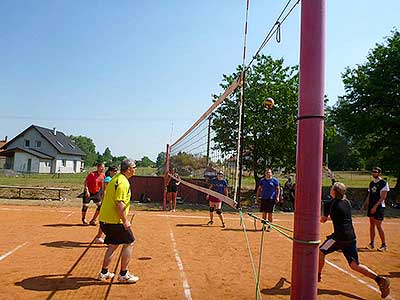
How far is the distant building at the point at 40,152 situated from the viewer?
4566 cm

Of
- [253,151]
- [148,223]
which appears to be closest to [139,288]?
[148,223]

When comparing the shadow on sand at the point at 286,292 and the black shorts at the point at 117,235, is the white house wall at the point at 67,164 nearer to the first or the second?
the black shorts at the point at 117,235

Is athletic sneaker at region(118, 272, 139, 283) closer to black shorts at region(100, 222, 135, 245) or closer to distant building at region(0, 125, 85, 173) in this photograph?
black shorts at region(100, 222, 135, 245)

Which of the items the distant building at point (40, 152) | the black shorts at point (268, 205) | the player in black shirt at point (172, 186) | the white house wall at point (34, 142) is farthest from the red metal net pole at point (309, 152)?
the white house wall at point (34, 142)

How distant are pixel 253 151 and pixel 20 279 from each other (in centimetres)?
1577

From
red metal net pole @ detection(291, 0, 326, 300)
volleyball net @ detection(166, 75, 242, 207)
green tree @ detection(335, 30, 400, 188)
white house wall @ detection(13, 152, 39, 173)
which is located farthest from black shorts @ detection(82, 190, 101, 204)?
white house wall @ detection(13, 152, 39, 173)

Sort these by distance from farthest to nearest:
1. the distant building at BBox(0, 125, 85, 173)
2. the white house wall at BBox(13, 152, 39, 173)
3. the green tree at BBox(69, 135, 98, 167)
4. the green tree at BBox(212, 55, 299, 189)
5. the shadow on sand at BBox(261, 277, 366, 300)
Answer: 1. the green tree at BBox(69, 135, 98, 167)
2. the distant building at BBox(0, 125, 85, 173)
3. the white house wall at BBox(13, 152, 39, 173)
4. the green tree at BBox(212, 55, 299, 189)
5. the shadow on sand at BBox(261, 277, 366, 300)

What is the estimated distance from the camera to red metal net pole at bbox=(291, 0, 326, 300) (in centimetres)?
214

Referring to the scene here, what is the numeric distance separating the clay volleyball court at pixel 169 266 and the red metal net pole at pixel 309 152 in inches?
110

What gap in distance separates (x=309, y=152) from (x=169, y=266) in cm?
458

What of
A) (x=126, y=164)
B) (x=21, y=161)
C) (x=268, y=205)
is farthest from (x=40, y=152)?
(x=126, y=164)

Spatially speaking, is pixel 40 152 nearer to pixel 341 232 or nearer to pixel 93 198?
pixel 93 198

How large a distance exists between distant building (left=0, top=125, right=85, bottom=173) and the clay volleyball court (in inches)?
1546

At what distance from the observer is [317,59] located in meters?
2.17
